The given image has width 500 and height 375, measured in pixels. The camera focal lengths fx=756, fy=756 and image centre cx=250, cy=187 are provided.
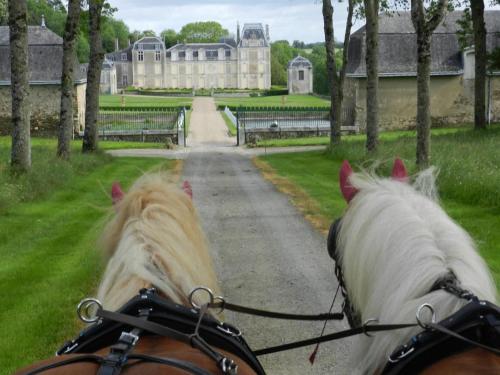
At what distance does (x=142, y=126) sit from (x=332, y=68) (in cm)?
1966

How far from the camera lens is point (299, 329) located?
7324 millimetres

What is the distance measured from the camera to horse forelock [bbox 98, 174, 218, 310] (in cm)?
323

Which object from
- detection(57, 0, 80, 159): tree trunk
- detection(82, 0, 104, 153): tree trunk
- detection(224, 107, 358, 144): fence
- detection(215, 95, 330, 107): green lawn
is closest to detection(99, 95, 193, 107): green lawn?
detection(215, 95, 330, 107): green lawn

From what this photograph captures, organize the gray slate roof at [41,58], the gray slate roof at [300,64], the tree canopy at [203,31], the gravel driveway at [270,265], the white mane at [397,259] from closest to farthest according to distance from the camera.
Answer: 1. the white mane at [397,259]
2. the gravel driveway at [270,265]
3. the gray slate roof at [41,58]
4. the gray slate roof at [300,64]
5. the tree canopy at [203,31]

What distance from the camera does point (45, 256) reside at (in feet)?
34.3

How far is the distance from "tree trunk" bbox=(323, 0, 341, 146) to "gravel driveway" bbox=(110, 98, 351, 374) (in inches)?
365

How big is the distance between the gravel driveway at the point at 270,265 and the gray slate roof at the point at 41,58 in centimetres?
2606

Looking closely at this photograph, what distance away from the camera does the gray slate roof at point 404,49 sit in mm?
46509

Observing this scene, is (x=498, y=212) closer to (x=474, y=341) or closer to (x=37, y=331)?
(x=37, y=331)

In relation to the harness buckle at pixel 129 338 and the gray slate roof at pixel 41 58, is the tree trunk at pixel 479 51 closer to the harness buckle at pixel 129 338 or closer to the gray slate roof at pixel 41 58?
the gray slate roof at pixel 41 58

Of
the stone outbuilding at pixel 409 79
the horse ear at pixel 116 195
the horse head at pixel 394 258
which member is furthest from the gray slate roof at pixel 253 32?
the horse head at pixel 394 258

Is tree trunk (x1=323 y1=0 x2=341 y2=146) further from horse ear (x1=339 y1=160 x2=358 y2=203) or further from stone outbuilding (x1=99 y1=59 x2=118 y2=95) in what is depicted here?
stone outbuilding (x1=99 y1=59 x2=118 y2=95)

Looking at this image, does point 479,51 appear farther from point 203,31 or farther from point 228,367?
point 203,31

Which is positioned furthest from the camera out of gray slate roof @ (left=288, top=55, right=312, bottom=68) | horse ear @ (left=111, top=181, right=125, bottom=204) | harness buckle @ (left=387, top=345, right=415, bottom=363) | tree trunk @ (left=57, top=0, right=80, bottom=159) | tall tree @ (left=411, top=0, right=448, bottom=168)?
gray slate roof @ (left=288, top=55, right=312, bottom=68)
